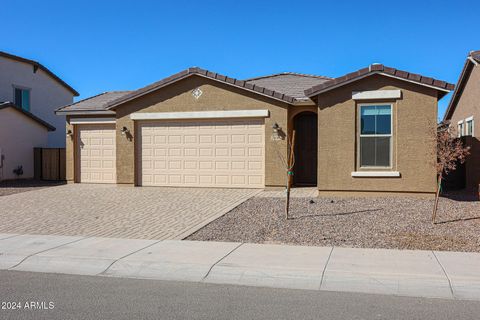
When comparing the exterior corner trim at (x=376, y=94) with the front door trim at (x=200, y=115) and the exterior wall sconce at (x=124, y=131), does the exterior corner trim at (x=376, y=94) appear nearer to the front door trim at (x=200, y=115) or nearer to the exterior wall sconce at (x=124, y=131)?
the front door trim at (x=200, y=115)

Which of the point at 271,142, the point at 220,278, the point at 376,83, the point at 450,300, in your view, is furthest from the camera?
the point at 271,142

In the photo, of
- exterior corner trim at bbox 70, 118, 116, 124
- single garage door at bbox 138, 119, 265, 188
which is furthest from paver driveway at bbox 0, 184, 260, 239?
exterior corner trim at bbox 70, 118, 116, 124

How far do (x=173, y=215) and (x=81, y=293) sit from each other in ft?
18.8

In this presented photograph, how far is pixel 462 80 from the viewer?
60.6 ft

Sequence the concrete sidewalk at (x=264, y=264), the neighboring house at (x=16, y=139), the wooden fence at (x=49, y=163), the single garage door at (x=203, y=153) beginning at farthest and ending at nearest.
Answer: the wooden fence at (x=49, y=163) < the neighboring house at (x=16, y=139) < the single garage door at (x=203, y=153) < the concrete sidewalk at (x=264, y=264)

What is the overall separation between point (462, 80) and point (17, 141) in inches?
754

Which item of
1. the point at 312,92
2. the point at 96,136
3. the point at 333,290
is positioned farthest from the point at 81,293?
the point at 96,136

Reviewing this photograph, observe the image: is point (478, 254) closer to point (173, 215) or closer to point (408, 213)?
point (408, 213)

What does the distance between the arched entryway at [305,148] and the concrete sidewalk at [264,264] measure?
371 inches

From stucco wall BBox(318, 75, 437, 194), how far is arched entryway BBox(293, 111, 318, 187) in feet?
9.81

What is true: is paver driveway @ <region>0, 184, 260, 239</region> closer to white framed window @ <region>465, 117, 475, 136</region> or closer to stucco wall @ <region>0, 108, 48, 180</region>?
stucco wall @ <region>0, 108, 48, 180</region>

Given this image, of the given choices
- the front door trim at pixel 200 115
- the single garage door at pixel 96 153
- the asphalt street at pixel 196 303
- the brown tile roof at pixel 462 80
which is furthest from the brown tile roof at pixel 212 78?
the asphalt street at pixel 196 303

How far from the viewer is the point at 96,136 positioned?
1906 cm

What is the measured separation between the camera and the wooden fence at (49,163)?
21297mm
